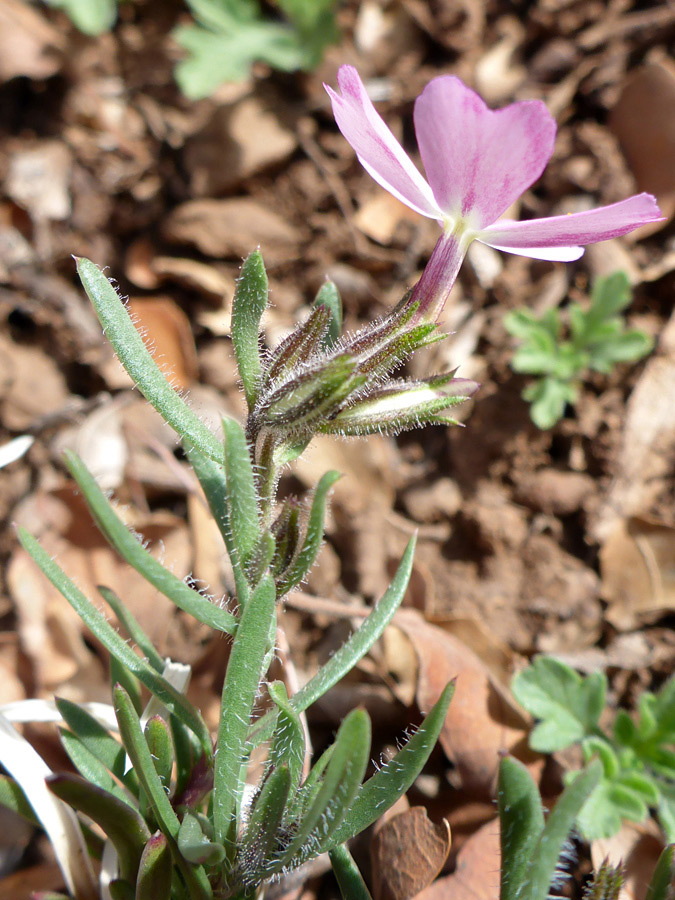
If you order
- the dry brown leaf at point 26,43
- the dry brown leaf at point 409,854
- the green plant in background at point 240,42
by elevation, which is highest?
the dry brown leaf at point 26,43

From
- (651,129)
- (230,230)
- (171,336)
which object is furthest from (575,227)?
(651,129)

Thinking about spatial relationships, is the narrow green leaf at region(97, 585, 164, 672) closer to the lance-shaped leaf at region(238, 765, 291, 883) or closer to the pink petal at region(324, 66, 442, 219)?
the lance-shaped leaf at region(238, 765, 291, 883)

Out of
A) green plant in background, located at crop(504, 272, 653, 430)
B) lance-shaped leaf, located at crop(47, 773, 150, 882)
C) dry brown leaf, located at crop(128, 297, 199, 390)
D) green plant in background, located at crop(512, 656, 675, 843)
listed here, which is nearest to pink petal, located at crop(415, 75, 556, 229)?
lance-shaped leaf, located at crop(47, 773, 150, 882)

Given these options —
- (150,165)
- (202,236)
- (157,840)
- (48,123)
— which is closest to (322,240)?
(202,236)

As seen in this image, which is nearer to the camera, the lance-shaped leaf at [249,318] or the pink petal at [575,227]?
the pink petal at [575,227]

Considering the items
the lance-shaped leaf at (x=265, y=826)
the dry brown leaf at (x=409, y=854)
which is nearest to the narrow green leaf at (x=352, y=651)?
the lance-shaped leaf at (x=265, y=826)

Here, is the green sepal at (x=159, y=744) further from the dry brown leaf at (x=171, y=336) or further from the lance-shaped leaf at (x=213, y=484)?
the dry brown leaf at (x=171, y=336)
